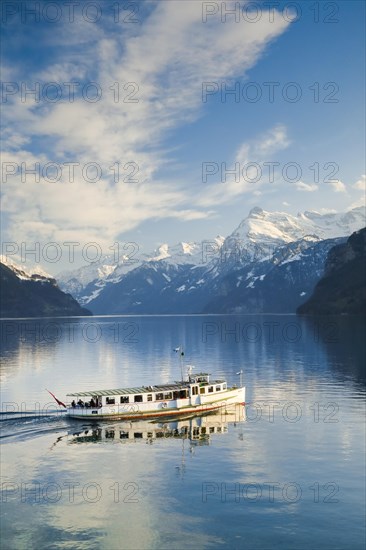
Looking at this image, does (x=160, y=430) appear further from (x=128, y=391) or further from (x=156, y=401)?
(x=128, y=391)

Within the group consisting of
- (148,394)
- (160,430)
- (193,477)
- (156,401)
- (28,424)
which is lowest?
(193,477)

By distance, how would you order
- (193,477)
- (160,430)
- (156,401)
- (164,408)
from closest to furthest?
(193,477)
(160,430)
(164,408)
(156,401)

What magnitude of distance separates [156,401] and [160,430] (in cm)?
1160

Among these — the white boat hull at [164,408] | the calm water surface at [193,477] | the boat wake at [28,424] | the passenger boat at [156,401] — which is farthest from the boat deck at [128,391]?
the calm water surface at [193,477]

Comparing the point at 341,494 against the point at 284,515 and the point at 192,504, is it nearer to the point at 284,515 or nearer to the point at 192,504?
the point at 284,515

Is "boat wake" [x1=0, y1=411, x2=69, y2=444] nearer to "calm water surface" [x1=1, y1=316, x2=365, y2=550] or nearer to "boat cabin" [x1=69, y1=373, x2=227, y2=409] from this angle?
"calm water surface" [x1=1, y1=316, x2=365, y2=550]

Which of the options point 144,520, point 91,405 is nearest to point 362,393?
point 91,405

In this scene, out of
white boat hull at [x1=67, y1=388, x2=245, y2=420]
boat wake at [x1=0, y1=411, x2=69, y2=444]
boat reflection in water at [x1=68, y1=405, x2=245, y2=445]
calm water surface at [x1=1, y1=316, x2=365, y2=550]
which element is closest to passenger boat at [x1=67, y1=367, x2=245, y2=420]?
white boat hull at [x1=67, y1=388, x2=245, y2=420]

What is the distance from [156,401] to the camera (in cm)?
9681

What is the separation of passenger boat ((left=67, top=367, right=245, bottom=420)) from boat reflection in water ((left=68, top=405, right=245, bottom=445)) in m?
2.59

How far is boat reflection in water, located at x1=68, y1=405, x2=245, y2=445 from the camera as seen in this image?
79688mm

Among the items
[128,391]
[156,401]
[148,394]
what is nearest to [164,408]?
[156,401]

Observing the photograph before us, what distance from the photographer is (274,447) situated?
70938 millimetres

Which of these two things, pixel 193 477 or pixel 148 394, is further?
pixel 148 394
